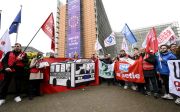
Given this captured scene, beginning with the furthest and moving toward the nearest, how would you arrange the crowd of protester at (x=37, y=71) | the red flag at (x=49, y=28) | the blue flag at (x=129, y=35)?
the blue flag at (x=129, y=35)
the red flag at (x=49, y=28)
the crowd of protester at (x=37, y=71)

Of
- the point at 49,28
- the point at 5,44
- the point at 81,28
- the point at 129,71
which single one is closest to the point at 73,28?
the point at 81,28

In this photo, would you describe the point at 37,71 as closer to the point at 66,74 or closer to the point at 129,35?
the point at 66,74

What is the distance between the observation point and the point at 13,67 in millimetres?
5766

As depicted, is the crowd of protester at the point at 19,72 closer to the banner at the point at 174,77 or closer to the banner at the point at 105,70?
the banner at the point at 105,70

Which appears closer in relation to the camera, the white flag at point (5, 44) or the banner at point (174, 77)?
the banner at point (174, 77)

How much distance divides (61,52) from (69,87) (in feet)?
171

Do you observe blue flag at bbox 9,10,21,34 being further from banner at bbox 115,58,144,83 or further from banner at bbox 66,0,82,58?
banner at bbox 66,0,82,58

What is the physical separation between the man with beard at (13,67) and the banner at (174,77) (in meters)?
5.08

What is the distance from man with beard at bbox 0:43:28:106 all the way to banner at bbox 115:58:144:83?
4.38 meters

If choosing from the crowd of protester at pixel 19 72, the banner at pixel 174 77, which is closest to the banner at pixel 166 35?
the banner at pixel 174 77

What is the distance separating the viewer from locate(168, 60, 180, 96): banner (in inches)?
193

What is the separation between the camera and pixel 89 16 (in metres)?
54.2

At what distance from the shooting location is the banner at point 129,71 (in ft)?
21.8

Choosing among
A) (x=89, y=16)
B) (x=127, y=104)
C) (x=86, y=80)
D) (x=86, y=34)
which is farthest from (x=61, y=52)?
(x=127, y=104)
